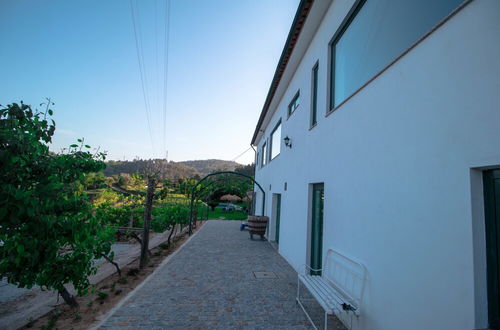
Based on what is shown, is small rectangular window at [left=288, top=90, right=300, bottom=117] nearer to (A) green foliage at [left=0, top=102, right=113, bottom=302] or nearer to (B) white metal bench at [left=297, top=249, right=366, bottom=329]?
(B) white metal bench at [left=297, top=249, right=366, bottom=329]

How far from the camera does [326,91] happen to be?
4.77 m

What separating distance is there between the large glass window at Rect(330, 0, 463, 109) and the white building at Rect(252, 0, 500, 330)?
16 millimetres

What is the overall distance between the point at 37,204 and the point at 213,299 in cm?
305

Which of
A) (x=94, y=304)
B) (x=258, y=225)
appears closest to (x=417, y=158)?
(x=94, y=304)

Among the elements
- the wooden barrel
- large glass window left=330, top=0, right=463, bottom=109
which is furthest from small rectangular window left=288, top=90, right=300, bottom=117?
the wooden barrel

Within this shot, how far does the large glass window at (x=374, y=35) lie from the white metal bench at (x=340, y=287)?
2.57m

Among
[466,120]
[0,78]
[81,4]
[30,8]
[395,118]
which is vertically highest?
[81,4]

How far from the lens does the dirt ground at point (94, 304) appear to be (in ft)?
10.6

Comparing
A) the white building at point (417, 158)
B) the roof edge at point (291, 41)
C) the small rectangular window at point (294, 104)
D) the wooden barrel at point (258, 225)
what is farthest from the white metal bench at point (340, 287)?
the wooden barrel at point (258, 225)

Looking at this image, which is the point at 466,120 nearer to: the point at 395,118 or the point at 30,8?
the point at 395,118

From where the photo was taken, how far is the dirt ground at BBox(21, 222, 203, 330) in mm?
3229

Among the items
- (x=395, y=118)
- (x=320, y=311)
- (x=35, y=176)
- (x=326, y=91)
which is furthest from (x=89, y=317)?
(x=326, y=91)

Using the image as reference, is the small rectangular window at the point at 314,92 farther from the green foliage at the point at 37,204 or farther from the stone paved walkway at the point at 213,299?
the green foliage at the point at 37,204

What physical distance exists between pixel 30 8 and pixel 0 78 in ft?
7.58
